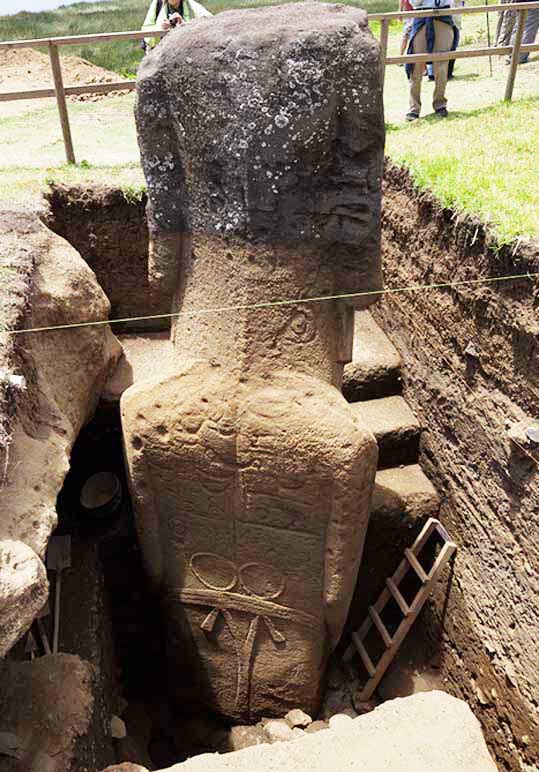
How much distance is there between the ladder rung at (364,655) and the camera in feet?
12.5

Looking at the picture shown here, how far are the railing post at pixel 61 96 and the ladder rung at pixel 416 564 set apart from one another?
4173 millimetres

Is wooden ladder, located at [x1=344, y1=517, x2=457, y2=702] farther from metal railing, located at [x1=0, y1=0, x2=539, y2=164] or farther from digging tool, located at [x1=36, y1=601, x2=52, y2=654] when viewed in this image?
metal railing, located at [x1=0, y1=0, x2=539, y2=164]

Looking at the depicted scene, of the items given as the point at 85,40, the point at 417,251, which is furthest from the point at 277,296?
the point at 85,40

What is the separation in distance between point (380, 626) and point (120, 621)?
1.49 m

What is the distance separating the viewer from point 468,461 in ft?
11.6

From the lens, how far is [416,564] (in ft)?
12.4

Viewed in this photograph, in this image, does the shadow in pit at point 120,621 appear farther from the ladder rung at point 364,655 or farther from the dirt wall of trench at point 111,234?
the dirt wall of trench at point 111,234

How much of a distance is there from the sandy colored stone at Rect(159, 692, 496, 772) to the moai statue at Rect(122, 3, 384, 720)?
2.71ft

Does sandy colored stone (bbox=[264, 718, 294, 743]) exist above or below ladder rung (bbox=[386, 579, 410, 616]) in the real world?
below

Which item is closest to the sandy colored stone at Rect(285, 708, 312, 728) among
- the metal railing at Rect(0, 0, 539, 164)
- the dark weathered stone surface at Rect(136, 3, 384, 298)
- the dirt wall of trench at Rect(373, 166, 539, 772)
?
the dirt wall of trench at Rect(373, 166, 539, 772)

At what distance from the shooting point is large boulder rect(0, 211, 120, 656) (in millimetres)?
1841

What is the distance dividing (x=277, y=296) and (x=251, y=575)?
51.1 inches

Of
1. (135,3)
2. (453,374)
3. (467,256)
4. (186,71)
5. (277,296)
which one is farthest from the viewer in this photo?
(135,3)

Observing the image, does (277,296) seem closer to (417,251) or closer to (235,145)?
(235,145)
